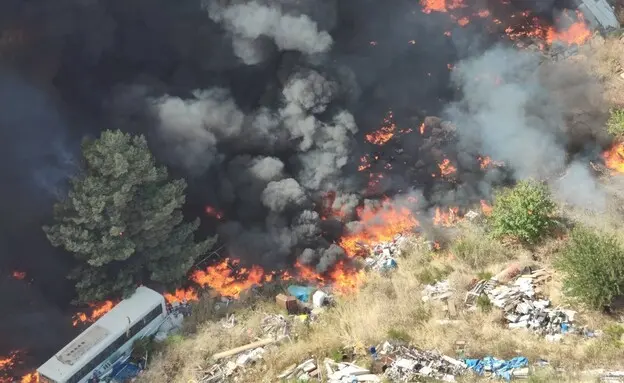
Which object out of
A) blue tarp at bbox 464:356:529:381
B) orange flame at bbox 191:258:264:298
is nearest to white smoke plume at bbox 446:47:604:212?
blue tarp at bbox 464:356:529:381

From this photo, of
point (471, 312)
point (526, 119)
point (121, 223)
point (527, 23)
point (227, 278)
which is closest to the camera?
point (471, 312)

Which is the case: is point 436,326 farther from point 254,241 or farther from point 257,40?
point 257,40

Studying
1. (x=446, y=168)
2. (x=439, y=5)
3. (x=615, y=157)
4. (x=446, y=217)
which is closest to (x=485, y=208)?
(x=446, y=217)

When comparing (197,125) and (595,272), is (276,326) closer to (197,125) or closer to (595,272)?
(197,125)

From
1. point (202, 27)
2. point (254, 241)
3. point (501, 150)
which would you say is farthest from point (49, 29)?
point (501, 150)

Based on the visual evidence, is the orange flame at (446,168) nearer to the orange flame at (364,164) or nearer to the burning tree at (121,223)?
the orange flame at (364,164)

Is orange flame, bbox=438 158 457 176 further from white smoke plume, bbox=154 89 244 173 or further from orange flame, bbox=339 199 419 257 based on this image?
white smoke plume, bbox=154 89 244 173
